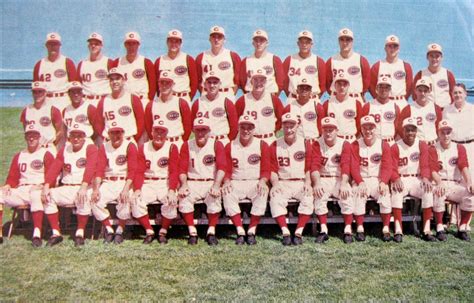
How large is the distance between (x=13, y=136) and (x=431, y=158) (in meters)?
7.66

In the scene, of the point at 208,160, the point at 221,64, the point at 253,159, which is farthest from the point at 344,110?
the point at 208,160

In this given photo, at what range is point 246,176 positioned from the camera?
527 centimetres

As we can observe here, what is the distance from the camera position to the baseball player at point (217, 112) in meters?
5.45

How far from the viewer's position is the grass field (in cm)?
385

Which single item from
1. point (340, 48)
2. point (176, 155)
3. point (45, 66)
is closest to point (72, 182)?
point (176, 155)

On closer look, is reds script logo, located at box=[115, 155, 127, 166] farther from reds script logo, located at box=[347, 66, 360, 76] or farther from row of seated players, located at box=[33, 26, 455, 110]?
reds script logo, located at box=[347, 66, 360, 76]

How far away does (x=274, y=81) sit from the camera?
586 cm

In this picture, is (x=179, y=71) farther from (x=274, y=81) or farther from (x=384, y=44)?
(x=384, y=44)

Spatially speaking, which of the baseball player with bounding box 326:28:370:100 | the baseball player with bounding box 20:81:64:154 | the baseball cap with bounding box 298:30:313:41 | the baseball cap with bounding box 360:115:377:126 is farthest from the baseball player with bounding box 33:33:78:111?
the baseball cap with bounding box 360:115:377:126

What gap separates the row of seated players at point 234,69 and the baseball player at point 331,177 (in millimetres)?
714

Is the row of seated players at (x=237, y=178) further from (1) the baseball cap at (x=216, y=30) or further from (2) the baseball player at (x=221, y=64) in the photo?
(1) the baseball cap at (x=216, y=30)

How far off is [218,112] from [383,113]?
6.29ft

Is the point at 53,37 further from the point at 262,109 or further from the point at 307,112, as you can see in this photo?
the point at 307,112

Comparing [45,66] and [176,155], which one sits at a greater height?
[45,66]
